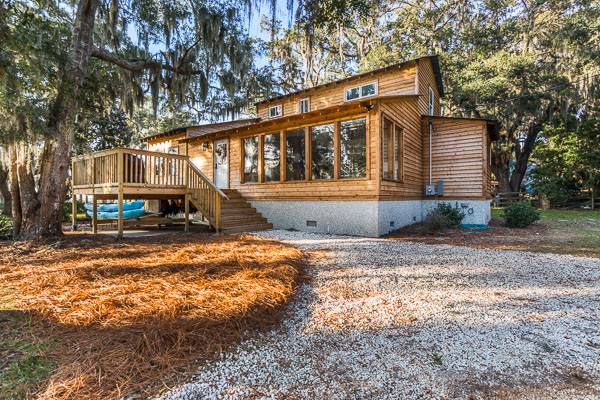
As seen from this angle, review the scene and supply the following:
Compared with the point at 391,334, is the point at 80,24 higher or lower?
higher

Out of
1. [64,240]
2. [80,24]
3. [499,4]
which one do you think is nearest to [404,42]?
[499,4]

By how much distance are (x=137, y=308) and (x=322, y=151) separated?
711 centimetres

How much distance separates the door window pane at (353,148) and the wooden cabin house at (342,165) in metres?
0.03

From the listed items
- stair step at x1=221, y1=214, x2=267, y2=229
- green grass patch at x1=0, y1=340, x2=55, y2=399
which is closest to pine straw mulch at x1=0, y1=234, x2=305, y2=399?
green grass patch at x1=0, y1=340, x2=55, y2=399

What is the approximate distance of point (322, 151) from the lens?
29.4 feet

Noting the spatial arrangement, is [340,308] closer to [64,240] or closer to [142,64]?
[64,240]

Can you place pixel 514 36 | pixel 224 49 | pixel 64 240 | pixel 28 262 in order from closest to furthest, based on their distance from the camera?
pixel 28 262 < pixel 64 240 < pixel 224 49 < pixel 514 36

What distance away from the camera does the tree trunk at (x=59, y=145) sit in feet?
20.0

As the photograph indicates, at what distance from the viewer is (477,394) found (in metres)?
1.76

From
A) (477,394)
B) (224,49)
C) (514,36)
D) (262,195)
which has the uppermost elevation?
(514,36)

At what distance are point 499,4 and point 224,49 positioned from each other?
17.9 meters

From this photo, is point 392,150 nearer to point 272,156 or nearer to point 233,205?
point 272,156

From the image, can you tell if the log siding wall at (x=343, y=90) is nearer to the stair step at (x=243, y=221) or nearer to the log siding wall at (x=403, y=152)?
the log siding wall at (x=403, y=152)

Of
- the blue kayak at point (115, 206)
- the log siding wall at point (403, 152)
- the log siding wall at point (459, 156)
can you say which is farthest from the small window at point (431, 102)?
the blue kayak at point (115, 206)
